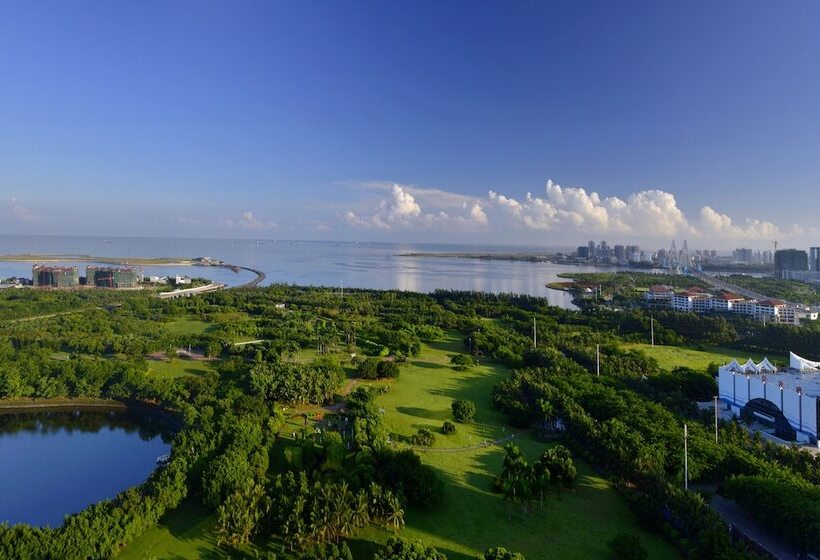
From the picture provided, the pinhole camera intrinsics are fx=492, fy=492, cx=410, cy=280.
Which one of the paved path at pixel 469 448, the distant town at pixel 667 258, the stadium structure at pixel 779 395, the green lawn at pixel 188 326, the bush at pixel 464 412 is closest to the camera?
the paved path at pixel 469 448

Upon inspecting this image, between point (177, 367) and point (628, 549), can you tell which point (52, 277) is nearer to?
point (177, 367)

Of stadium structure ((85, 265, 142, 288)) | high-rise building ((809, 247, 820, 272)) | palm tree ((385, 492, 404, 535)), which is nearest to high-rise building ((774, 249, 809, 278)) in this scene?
high-rise building ((809, 247, 820, 272))

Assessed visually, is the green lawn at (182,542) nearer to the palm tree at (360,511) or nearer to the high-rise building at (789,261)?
the palm tree at (360,511)

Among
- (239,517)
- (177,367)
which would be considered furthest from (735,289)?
(239,517)

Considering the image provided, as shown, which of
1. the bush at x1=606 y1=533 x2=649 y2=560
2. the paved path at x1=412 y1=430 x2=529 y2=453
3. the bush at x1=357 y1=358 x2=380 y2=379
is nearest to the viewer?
the bush at x1=606 y1=533 x2=649 y2=560

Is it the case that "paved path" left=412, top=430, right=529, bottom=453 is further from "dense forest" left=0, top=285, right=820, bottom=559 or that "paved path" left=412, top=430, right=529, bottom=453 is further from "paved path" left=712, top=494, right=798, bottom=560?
"paved path" left=712, top=494, right=798, bottom=560

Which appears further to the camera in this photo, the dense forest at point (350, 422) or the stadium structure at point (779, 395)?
the stadium structure at point (779, 395)

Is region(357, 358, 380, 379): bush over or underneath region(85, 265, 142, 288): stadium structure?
underneath

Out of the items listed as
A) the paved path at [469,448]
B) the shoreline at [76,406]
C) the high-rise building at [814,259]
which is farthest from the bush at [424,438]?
the high-rise building at [814,259]
